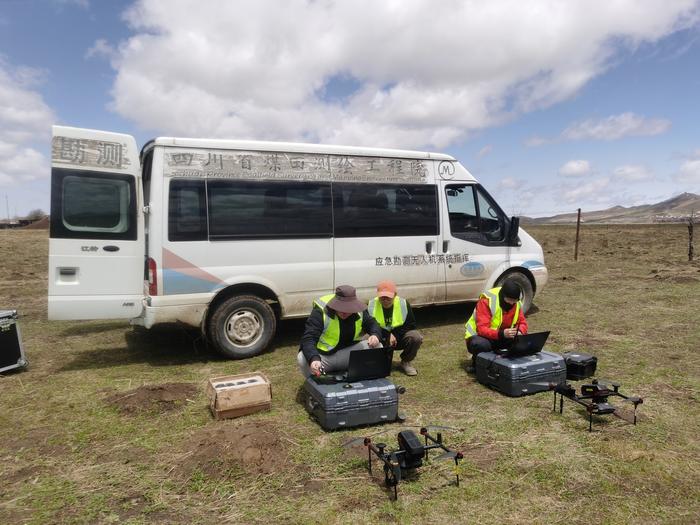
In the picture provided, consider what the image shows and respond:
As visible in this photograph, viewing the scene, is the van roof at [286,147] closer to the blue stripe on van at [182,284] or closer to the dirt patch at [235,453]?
the blue stripe on van at [182,284]

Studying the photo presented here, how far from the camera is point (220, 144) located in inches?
229

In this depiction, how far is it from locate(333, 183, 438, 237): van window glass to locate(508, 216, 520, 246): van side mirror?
1.38 meters

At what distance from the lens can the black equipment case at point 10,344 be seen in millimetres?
5449

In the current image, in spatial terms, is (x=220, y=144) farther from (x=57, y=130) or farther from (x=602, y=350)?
(x=602, y=350)

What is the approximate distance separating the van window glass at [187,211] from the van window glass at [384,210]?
1.73 meters

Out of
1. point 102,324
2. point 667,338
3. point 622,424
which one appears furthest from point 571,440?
point 102,324

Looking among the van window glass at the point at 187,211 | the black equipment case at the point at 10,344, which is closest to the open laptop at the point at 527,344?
the van window glass at the point at 187,211

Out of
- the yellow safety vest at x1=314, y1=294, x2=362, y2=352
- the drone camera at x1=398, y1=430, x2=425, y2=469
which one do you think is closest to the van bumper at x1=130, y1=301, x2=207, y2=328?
the yellow safety vest at x1=314, y1=294, x2=362, y2=352

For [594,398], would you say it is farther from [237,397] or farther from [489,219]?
[489,219]

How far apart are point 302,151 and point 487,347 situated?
11.0 ft

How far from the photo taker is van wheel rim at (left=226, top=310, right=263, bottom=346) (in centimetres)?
597

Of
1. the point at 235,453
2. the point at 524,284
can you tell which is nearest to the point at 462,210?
the point at 524,284

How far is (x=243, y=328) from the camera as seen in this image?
605 cm

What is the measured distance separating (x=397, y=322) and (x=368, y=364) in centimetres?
124
